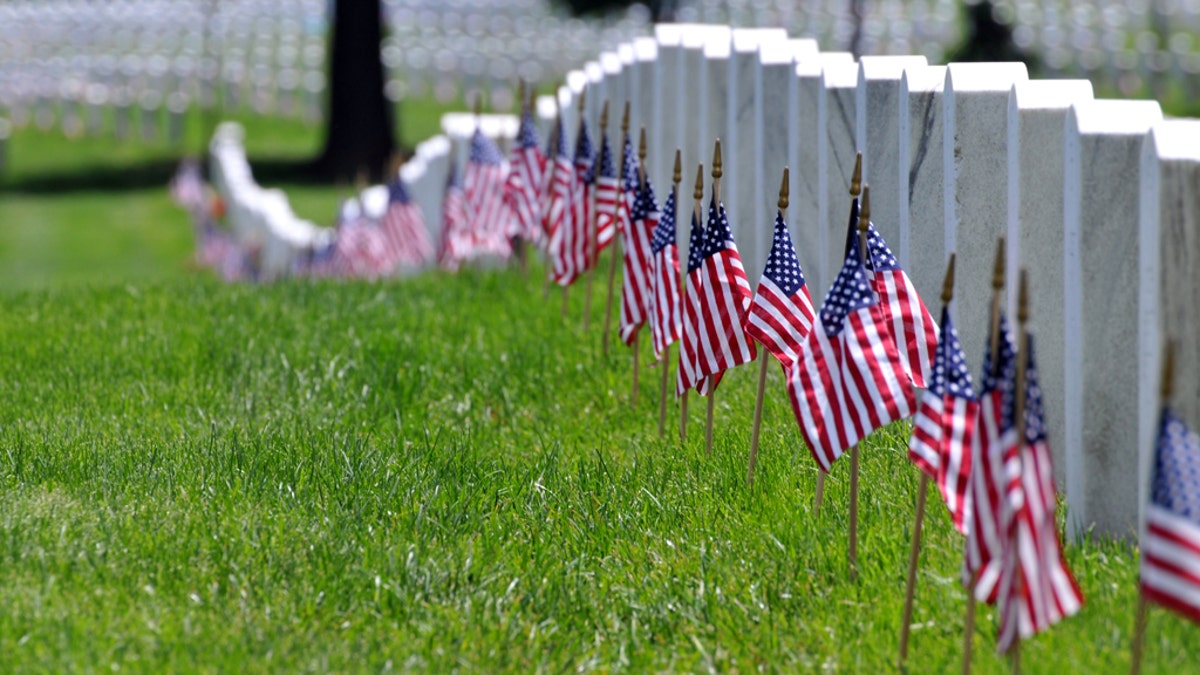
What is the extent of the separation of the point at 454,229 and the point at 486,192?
3.54 ft

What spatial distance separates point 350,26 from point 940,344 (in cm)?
2665

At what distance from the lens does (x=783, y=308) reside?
5.55 meters

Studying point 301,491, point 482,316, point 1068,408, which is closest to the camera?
point 1068,408

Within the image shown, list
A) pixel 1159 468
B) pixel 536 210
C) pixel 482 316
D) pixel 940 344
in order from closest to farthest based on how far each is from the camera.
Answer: pixel 1159 468, pixel 940 344, pixel 482 316, pixel 536 210

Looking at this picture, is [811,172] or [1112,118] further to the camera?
[811,172]

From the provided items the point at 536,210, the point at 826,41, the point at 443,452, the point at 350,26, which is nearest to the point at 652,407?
the point at 443,452

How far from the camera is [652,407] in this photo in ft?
23.1

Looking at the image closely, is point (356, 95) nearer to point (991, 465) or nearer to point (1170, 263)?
point (1170, 263)

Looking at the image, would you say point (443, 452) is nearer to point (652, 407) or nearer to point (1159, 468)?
point (652, 407)

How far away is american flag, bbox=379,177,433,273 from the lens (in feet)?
42.4

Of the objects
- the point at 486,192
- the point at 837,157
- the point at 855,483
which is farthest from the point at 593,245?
the point at 855,483

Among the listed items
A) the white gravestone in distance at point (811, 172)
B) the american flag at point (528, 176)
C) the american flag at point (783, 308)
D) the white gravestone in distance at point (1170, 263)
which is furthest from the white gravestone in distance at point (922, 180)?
the american flag at point (528, 176)

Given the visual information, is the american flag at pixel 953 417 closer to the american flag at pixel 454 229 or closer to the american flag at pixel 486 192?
the american flag at pixel 486 192

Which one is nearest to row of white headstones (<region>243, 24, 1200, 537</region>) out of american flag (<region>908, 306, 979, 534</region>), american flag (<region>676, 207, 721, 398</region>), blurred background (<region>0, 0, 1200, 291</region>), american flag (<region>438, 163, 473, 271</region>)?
american flag (<region>908, 306, 979, 534</region>)
